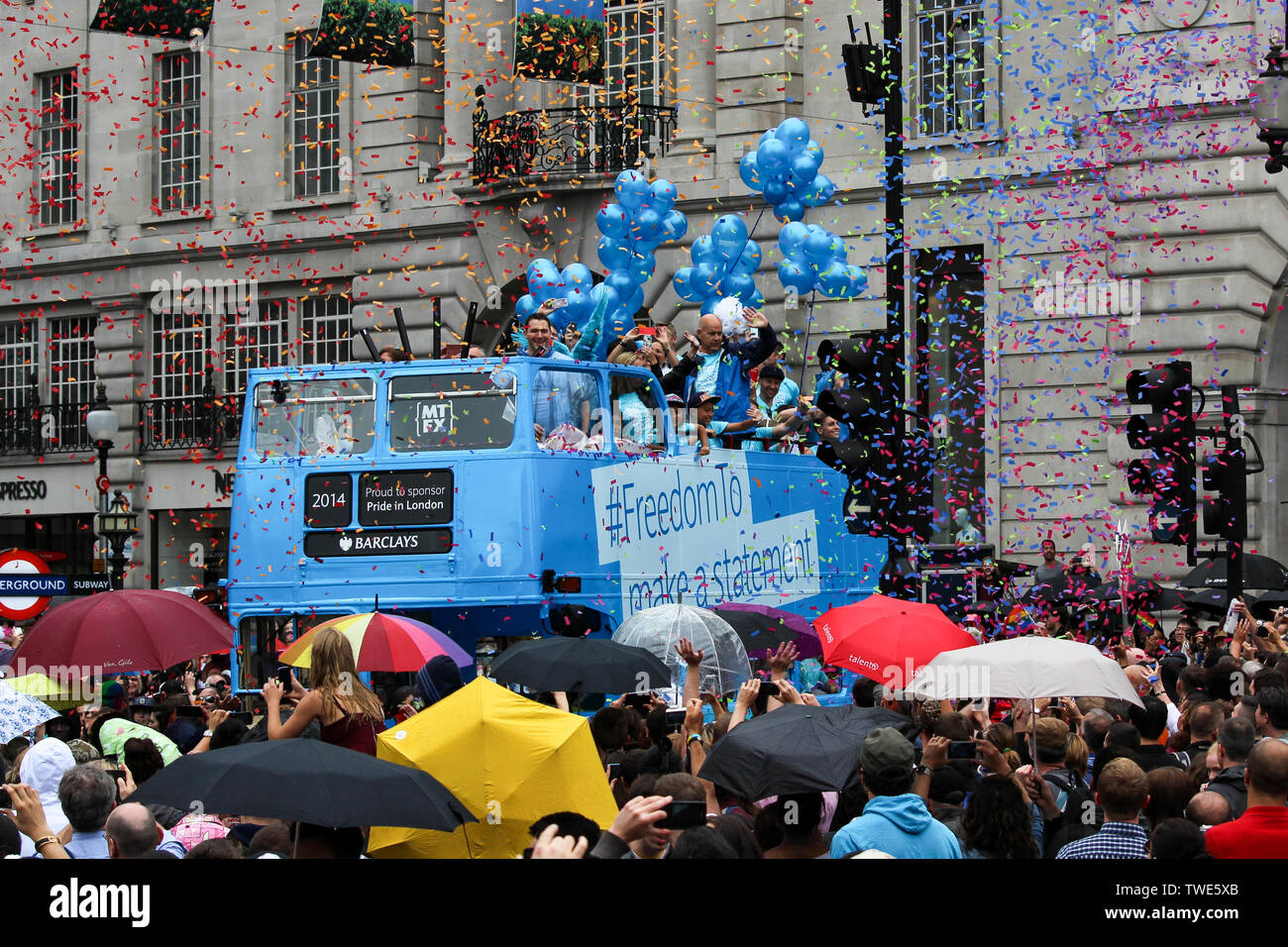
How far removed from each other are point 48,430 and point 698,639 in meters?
25.8

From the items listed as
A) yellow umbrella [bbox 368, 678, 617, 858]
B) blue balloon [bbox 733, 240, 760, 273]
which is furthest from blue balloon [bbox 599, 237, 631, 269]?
→ yellow umbrella [bbox 368, 678, 617, 858]

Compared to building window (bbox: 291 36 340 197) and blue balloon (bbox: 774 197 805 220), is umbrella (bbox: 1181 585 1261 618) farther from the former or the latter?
building window (bbox: 291 36 340 197)

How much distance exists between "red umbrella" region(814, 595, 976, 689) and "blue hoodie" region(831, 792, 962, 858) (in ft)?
16.9

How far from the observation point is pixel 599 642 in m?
11.6

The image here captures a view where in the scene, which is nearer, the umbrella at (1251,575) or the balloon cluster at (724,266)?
the umbrella at (1251,575)

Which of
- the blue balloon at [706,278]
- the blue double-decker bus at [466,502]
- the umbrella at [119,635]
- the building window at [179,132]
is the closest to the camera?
the umbrella at [119,635]

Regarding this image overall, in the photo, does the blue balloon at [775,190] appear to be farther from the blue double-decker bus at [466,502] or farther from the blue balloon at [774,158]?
the blue double-decker bus at [466,502]

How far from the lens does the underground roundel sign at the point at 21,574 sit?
627 inches

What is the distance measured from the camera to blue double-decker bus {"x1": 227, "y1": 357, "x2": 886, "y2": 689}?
15.0 m

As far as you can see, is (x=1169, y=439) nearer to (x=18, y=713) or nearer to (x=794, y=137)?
(x=794, y=137)

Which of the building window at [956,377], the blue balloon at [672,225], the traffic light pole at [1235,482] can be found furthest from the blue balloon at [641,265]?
the traffic light pole at [1235,482]

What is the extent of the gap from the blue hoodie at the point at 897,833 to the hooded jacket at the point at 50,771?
12.3ft

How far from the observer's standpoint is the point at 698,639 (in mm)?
13000
